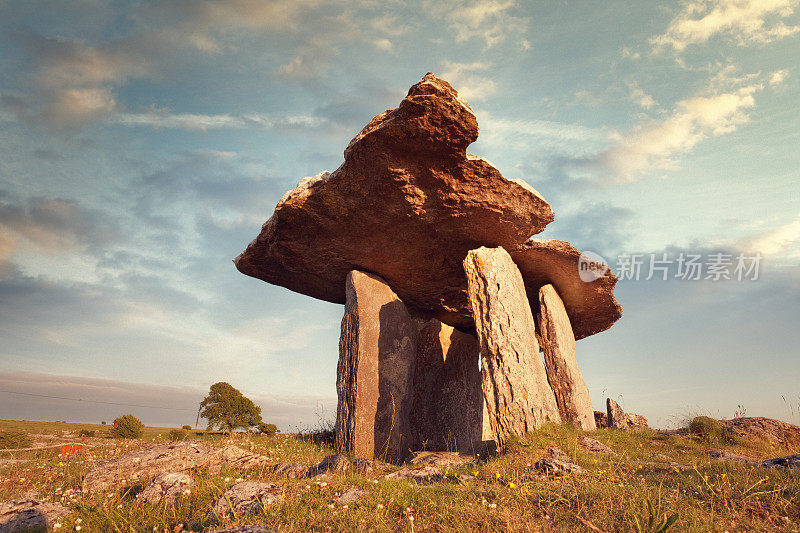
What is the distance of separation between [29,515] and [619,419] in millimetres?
14723

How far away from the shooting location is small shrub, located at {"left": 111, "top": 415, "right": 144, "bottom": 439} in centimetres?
1973

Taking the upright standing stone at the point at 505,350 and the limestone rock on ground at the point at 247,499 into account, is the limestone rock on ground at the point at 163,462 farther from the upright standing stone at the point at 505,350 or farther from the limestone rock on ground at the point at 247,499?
the upright standing stone at the point at 505,350

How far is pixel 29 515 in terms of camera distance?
17.4 ft

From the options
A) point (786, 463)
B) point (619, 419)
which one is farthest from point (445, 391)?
point (786, 463)

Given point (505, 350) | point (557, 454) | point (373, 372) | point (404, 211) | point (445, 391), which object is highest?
point (404, 211)

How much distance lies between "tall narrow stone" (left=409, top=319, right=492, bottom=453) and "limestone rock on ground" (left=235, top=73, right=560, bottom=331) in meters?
2.16

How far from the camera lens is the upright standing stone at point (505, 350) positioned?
29.2ft

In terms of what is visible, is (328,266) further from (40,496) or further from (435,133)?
(40,496)

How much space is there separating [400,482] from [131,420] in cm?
1928

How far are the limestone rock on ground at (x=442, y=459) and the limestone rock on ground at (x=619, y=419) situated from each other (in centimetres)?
849

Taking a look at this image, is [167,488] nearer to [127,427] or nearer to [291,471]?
[291,471]

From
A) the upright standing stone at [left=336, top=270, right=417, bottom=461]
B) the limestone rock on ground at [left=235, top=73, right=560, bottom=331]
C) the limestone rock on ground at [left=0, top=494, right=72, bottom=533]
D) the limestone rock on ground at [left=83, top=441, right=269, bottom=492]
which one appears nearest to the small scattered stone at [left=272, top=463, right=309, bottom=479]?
the limestone rock on ground at [left=83, top=441, right=269, bottom=492]

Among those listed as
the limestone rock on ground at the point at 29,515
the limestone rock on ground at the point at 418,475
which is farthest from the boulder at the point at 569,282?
the limestone rock on ground at the point at 29,515

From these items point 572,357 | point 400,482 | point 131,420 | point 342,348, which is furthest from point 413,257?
point 131,420
